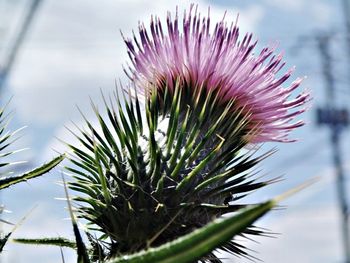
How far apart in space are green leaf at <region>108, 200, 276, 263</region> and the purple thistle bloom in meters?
1.65

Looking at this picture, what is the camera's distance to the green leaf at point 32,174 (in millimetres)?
1872

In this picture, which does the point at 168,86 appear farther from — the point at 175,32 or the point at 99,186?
the point at 99,186

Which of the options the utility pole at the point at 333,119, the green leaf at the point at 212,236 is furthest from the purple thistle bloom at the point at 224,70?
the utility pole at the point at 333,119

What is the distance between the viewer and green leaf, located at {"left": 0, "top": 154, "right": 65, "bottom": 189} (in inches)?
73.7

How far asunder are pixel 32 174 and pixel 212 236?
979mm

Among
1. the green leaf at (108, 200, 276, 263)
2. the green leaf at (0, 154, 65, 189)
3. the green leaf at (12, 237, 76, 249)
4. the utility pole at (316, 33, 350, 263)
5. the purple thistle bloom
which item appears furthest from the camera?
the utility pole at (316, 33, 350, 263)

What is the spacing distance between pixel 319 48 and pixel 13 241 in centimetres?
3388

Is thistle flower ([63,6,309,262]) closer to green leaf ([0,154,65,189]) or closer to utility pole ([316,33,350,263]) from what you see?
green leaf ([0,154,65,189])

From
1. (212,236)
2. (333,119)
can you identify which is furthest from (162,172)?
(333,119)

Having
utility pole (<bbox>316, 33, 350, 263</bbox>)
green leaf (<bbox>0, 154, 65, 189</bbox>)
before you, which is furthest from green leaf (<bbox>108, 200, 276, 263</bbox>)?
utility pole (<bbox>316, 33, 350, 263</bbox>)

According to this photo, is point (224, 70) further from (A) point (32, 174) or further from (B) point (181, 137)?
(A) point (32, 174)

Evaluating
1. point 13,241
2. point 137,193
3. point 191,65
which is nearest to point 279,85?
point 191,65

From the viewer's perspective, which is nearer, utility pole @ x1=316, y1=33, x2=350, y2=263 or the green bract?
the green bract

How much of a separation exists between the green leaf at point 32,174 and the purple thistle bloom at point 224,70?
0.81 metres
